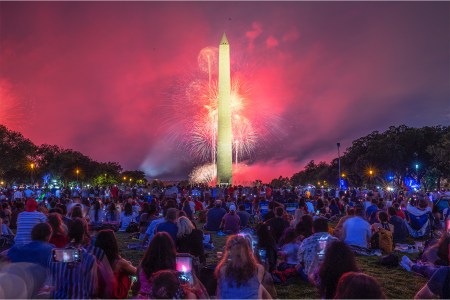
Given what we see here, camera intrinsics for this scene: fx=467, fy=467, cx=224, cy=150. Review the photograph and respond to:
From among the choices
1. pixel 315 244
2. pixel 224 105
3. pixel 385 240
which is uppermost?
pixel 224 105

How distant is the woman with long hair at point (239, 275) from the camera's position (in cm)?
539

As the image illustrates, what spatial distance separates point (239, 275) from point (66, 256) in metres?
2.02

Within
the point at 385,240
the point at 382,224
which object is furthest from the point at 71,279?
the point at 382,224

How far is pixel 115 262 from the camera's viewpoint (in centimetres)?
621

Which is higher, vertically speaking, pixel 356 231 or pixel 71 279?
pixel 356 231

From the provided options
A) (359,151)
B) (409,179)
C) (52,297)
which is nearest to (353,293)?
(52,297)

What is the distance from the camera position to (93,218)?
17.4 meters

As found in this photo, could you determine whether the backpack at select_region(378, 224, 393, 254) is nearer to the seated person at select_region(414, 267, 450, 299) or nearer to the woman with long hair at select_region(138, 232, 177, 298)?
the seated person at select_region(414, 267, 450, 299)

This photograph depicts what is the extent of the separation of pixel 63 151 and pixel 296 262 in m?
94.5

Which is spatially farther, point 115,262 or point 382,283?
point 382,283

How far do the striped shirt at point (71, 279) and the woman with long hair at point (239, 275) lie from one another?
155cm

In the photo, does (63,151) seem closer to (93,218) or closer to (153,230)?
(93,218)

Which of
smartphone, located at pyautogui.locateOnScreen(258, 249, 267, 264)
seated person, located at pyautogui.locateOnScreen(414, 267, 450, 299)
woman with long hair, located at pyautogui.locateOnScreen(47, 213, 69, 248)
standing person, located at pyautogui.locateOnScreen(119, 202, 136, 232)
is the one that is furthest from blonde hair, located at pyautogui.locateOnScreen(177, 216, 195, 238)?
standing person, located at pyautogui.locateOnScreen(119, 202, 136, 232)

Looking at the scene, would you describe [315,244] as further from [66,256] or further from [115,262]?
[66,256]
